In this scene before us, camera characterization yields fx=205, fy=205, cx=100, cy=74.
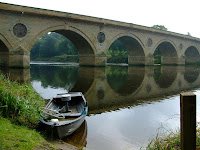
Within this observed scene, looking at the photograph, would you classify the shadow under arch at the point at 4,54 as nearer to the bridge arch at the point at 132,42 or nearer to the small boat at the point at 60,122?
the bridge arch at the point at 132,42

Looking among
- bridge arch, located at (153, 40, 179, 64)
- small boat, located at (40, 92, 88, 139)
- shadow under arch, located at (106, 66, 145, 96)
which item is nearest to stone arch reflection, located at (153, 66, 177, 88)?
shadow under arch, located at (106, 66, 145, 96)

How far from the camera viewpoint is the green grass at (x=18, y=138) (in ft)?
11.5

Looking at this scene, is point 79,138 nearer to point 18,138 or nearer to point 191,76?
point 18,138

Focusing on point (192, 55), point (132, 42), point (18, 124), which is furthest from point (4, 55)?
point (192, 55)

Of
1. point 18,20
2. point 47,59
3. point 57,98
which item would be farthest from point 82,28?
point 47,59

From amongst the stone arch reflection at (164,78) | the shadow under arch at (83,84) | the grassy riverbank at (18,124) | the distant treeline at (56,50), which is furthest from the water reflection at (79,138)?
the distant treeline at (56,50)

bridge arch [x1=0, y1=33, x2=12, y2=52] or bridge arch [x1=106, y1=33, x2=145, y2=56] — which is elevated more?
bridge arch [x1=106, y1=33, x2=145, y2=56]

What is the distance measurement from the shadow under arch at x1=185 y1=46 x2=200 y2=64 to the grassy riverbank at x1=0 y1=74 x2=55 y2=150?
150ft

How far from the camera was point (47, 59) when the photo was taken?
72.7 m

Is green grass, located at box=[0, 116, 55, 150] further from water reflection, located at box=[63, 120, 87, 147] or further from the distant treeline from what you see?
the distant treeline

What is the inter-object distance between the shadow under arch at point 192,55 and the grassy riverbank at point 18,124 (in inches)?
1797

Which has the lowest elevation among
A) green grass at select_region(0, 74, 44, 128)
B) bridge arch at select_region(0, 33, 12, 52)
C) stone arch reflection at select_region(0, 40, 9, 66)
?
green grass at select_region(0, 74, 44, 128)

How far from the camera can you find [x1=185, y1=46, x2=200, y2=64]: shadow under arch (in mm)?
45594

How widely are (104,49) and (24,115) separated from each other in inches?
861
